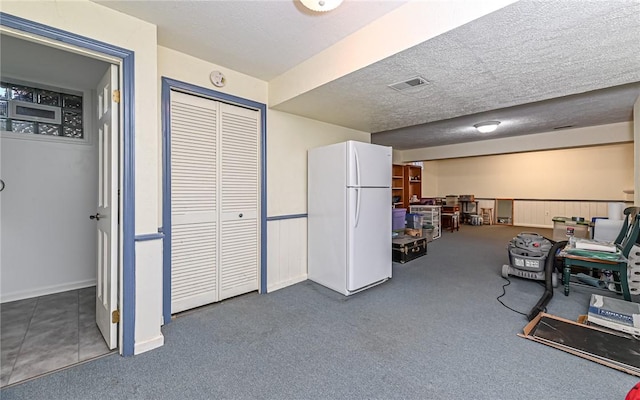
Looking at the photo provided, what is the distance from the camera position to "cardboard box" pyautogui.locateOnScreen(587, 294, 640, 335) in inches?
80.5

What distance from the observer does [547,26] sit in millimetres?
1549

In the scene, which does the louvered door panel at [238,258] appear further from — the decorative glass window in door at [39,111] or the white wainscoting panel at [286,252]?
the decorative glass window in door at [39,111]

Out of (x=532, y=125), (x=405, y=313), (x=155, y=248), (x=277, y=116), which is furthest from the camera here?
(x=532, y=125)

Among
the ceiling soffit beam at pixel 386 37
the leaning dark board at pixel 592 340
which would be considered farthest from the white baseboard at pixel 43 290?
the leaning dark board at pixel 592 340

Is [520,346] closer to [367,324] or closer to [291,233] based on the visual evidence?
[367,324]

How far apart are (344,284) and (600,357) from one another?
2.01m

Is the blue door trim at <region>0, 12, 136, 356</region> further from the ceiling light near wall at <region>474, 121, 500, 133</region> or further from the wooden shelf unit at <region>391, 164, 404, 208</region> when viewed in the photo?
the wooden shelf unit at <region>391, 164, 404, 208</region>

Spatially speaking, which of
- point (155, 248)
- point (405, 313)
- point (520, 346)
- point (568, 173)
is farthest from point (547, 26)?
point (568, 173)

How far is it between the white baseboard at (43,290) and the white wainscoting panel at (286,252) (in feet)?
7.37

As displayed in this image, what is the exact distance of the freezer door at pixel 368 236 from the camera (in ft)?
9.71

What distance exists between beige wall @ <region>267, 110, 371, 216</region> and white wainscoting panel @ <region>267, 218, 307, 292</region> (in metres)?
0.17

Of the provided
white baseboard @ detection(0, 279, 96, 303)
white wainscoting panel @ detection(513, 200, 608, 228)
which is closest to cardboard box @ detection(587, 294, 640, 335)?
white baseboard @ detection(0, 279, 96, 303)

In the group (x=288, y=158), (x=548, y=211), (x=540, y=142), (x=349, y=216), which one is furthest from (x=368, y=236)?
(x=548, y=211)

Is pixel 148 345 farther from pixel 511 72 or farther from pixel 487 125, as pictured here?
pixel 487 125
